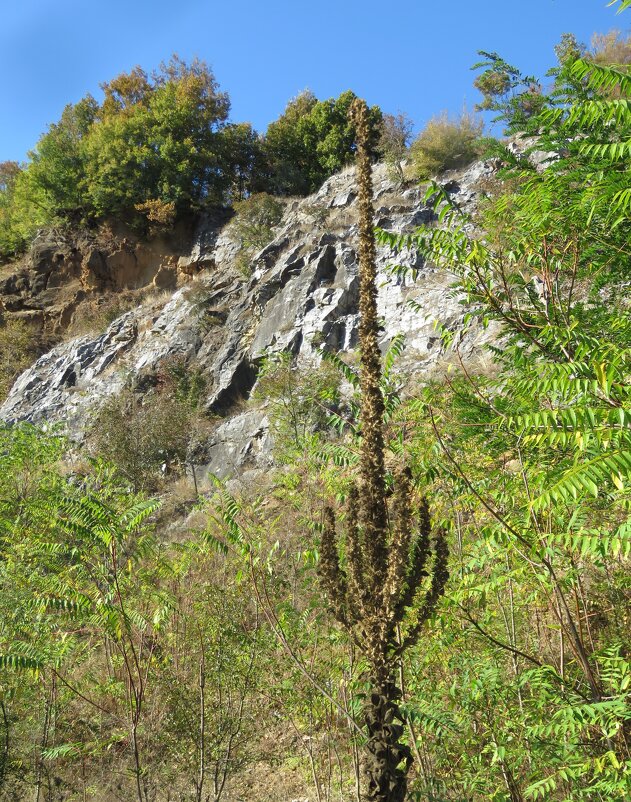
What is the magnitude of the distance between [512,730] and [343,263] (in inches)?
851

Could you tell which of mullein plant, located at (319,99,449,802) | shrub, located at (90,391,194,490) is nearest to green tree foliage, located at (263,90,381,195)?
shrub, located at (90,391,194,490)

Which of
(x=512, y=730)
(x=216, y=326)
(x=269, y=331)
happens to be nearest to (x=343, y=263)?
(x=269, y=331)

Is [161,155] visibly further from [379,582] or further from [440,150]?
[379,582]

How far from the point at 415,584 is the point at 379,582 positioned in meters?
0.21

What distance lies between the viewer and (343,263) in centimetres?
2422

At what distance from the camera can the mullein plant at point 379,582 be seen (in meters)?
3.34

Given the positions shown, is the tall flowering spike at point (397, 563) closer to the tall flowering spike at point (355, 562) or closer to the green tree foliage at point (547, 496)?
the tall flowering spike at point (355, 562)

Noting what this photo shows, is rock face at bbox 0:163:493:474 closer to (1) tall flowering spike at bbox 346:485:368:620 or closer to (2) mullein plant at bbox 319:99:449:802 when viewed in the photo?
(2) mullein plant at bbox 319:99:449:802

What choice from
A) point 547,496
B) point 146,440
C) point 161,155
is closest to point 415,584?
point 547,496

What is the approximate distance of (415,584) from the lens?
340 centimetres

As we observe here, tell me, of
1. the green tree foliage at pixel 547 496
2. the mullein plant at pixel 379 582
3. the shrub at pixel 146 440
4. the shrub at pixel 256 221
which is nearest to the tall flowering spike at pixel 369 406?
the mullein plant at pixel 379 582

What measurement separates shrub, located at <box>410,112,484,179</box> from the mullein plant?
2632cm

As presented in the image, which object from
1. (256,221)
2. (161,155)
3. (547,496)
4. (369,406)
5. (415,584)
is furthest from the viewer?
(161,155)

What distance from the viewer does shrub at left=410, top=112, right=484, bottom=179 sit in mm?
27547
